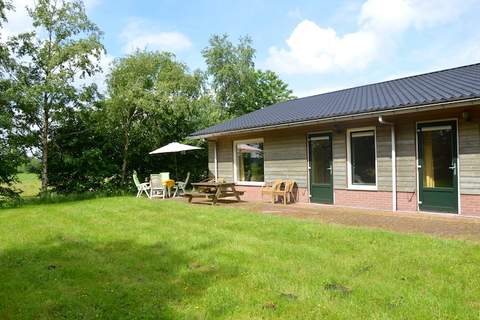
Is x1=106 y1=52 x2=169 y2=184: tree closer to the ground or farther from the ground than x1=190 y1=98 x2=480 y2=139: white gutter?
farther from the ground

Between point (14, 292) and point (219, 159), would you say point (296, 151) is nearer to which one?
point (219, 159)

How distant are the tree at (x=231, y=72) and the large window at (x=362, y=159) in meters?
21.3

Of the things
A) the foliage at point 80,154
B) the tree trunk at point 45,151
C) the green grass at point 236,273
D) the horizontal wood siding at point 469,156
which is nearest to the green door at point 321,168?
the horizontal wood siding at point 469,156

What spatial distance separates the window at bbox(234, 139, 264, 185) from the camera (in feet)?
44.6

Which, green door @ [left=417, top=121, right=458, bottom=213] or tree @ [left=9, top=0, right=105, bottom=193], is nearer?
green door @ [left=417, top=121, right=458, bottom=213]

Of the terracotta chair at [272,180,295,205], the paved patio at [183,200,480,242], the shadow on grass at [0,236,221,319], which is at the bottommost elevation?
the shadow on grass at [0,236,221,319]

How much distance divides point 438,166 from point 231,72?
24.6 m

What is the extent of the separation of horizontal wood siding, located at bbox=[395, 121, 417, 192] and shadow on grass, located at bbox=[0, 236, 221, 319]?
622 cm

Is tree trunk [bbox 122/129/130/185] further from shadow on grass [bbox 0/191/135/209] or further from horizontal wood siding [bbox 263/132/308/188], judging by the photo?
horizontal wood siding [bbox 263/132/308/188]

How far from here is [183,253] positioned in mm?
5617

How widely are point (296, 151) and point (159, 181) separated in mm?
5880

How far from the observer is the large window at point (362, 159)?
10016 millimetres

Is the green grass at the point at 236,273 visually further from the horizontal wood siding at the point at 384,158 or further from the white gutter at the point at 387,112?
the white gutter at the point at 387,112

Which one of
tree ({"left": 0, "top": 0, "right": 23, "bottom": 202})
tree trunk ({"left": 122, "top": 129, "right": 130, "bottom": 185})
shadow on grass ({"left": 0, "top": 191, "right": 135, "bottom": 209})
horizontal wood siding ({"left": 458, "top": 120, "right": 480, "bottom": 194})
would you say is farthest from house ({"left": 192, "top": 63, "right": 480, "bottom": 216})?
tree ({"left": 0, "top": 0, "right": 23, "bottom": 202})
